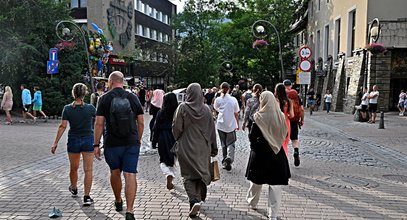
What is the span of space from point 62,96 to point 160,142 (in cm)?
1613

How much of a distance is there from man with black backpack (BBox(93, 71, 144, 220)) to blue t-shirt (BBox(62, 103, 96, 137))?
775 millimetres

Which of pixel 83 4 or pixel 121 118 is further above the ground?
pixel 83 4

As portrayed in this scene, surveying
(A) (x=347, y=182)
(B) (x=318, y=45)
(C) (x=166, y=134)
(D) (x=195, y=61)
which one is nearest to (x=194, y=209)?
(C) (x=166, y=134)

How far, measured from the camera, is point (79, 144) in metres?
5.71

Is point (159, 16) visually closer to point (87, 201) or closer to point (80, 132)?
point (80, 132)

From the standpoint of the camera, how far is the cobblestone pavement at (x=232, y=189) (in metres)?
5.39

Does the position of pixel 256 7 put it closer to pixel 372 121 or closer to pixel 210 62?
Result: pixel 210 62

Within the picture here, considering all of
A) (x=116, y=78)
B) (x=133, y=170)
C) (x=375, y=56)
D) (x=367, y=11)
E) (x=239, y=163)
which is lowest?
(x=239, y=163)

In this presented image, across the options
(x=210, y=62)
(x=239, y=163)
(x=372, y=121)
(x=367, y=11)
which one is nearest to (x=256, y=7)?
(x=210, y=62)

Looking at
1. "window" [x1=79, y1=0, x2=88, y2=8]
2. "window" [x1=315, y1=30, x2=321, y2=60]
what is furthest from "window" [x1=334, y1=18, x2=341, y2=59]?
"window" [x1=79, y1=0, x2=88, y2=8]

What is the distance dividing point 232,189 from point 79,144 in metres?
2.50

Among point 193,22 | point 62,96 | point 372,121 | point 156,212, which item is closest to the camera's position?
point 156,212

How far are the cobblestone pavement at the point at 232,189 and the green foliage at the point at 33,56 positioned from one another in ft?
36.2

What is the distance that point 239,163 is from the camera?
896 cm
